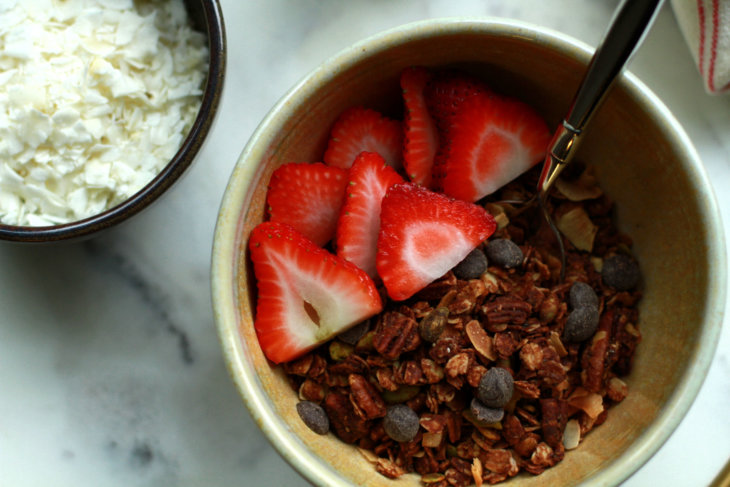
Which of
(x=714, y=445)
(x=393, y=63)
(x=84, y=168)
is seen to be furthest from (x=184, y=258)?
(x=714, y=445)

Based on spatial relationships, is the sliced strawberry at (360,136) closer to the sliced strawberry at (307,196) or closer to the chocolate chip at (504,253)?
the sliced strawberry at (307,196)

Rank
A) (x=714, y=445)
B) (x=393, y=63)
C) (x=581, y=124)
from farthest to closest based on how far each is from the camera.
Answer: (x=714, y=445)
(x=393, y=63)
(x=581, y=124)

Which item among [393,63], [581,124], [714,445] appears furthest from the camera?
[714,445]

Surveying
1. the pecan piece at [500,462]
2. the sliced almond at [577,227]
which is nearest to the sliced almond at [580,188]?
the sliced almond at [577,227]

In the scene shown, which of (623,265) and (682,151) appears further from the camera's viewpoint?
(623,265)

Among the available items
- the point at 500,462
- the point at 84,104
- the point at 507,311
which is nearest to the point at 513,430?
the point at 500,462

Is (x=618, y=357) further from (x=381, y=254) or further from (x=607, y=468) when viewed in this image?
(x=381, y=254)

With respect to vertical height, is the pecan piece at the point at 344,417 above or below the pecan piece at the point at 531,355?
below

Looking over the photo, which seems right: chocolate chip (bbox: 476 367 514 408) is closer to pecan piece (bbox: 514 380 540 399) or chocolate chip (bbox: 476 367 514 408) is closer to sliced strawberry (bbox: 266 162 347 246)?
pecan piece (bbox: 514 380 540 399)
